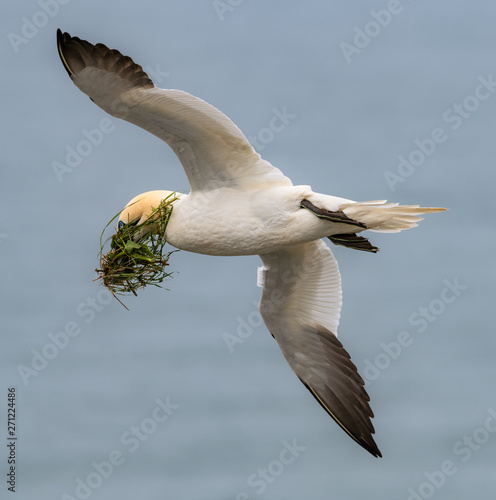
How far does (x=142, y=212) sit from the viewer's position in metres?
11.9

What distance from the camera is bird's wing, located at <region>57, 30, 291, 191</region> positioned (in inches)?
415

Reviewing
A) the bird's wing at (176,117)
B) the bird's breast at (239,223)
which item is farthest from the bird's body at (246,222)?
the bird's wing at (176,117)

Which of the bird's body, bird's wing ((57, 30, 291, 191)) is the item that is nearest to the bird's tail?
the bird's body

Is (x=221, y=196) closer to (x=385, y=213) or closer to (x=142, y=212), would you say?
(x=142, y=212)

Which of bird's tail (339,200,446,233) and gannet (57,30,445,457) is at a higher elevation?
bird's tail (339,200,446,233)

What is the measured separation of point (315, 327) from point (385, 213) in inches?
106

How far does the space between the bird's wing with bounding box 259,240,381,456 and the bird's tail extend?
5.53 ft

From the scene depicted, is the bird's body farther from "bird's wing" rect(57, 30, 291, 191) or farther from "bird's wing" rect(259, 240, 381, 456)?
"bird's wing" rect(259, 240, 381, 456)

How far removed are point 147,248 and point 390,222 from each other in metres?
2.60

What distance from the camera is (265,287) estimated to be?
1335 centimetres

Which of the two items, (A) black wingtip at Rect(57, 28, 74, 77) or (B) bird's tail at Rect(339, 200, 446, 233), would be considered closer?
(A) black wingtip at Rect(57, 28, 74, 77)

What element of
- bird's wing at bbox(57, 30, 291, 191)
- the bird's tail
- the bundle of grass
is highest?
the bird's tail

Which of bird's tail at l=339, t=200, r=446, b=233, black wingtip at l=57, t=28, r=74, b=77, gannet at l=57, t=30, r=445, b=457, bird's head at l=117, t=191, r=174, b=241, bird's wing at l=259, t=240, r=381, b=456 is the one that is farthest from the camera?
bird's wing at l=259, t=240, r=381, b=456

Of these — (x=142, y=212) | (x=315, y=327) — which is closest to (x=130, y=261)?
(x=142, y=212)
